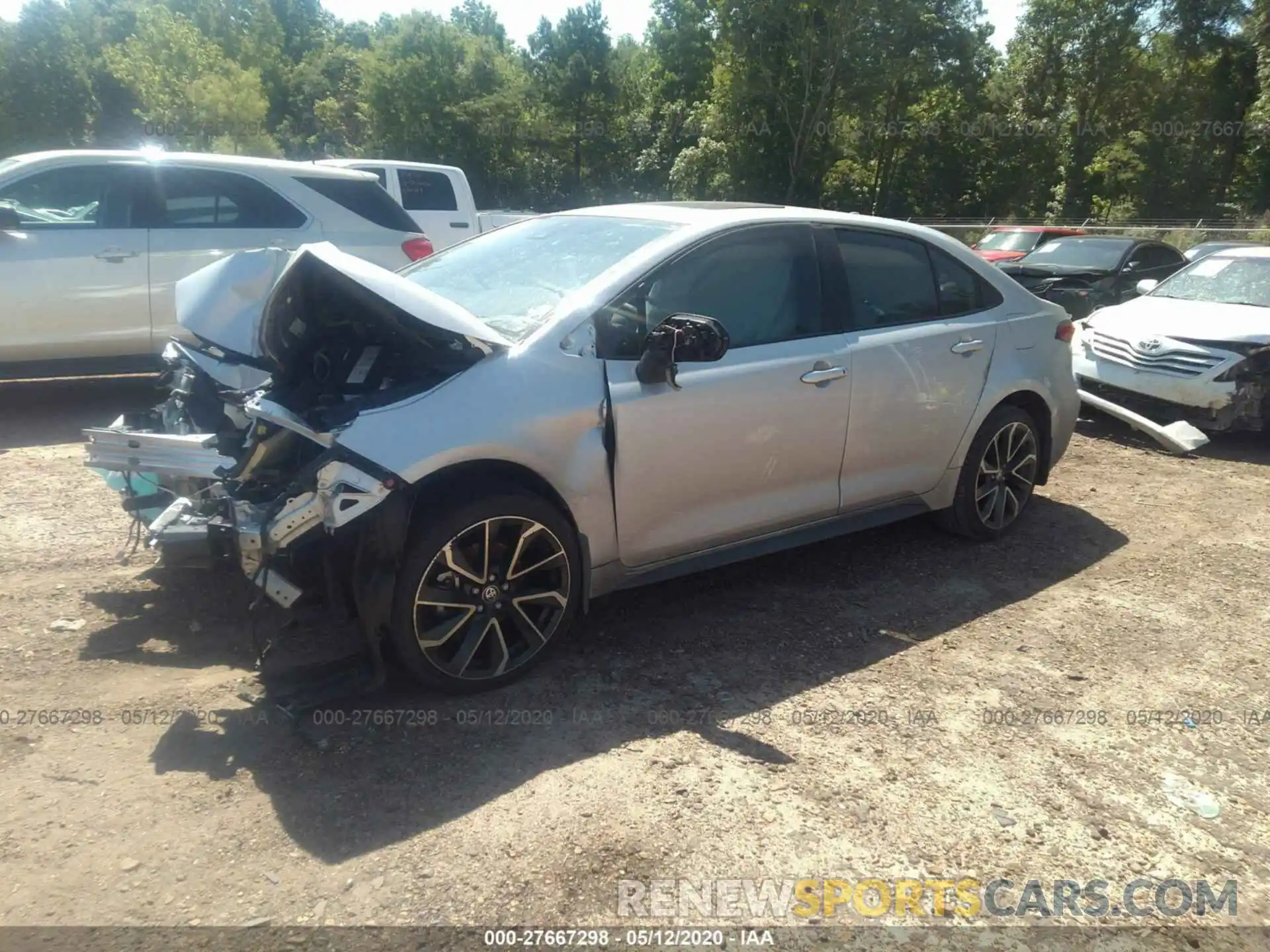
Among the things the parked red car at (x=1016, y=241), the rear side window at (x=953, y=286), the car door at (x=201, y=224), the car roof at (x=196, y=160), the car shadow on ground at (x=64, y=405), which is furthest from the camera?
the parked red car at (x=1016, y=241)

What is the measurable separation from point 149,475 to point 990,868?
3.34m

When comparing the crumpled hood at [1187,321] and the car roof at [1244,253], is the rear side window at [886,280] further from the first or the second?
the car roof at [1244,253]

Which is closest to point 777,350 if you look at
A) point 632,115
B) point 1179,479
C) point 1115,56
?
point 1179,479

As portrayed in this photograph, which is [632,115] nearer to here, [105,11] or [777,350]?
[105,11]

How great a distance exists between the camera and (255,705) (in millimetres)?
3430

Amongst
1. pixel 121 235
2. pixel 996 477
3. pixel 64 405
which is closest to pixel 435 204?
pixel 121 235

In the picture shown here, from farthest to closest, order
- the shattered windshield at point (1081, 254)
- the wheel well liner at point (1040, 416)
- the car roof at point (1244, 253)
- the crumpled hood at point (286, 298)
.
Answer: the shattered windshield at point (1081, 254), the car roof at point (1244, 253), the wheel well liner at point (1040, 416), the crumpled hood at point (286, 298)

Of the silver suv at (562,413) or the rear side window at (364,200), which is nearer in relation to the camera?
the silver suv at (562,413)

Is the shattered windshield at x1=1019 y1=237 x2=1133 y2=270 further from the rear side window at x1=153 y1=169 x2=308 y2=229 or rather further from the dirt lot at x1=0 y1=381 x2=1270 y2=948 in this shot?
the rear side window at x1=153 y1=169 x2=308 y2=229

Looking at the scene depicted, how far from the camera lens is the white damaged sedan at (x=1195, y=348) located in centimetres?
763

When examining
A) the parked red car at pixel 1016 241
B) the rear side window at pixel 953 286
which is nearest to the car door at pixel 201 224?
the rear side window at pixel 953 286

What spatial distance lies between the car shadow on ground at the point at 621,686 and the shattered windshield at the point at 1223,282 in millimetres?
4502

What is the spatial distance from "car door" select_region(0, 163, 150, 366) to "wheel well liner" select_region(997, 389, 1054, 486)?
6.15 metres

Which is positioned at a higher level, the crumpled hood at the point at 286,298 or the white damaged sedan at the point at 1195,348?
the crumpled hood at the point at 286,298
